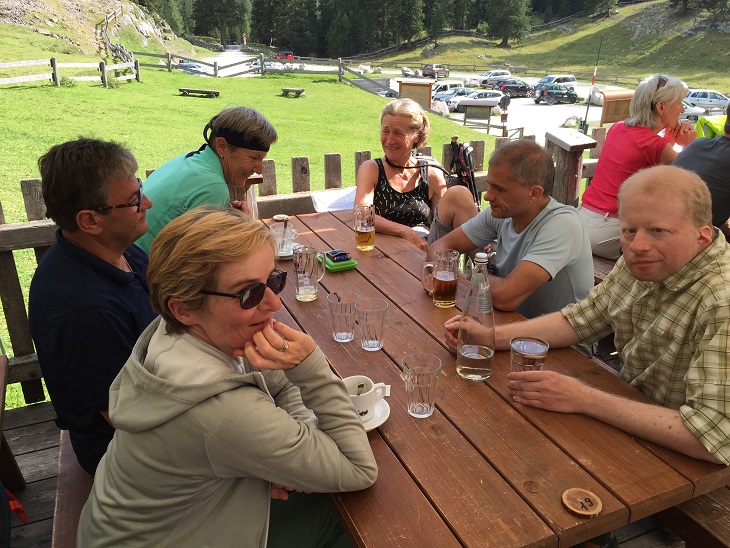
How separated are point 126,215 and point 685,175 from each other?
203 cm

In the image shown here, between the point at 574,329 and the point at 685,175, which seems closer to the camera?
the point at 685,175

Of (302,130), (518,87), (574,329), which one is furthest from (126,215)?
(518,87)

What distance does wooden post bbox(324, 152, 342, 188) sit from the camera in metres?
4.91

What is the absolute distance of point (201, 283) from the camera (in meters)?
1.34

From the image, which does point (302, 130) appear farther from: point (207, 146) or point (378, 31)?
point (378, 31)

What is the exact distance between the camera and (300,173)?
15.8 ft

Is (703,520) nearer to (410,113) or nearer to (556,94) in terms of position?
(410,113)

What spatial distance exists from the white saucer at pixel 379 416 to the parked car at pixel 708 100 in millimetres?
28509

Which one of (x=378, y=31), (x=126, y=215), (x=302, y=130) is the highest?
(x=378, y=31)

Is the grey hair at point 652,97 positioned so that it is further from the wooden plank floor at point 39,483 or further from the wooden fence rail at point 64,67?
the wooden fence rail at point 64,67

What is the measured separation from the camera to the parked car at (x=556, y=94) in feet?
101

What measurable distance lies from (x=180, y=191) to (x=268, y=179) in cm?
181

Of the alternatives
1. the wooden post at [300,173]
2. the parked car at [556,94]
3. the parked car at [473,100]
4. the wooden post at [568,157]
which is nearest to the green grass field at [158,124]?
the wooden post at [300,173]

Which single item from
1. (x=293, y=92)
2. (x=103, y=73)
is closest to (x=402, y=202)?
(x=103, y=73)
